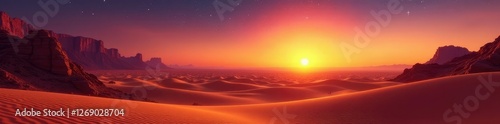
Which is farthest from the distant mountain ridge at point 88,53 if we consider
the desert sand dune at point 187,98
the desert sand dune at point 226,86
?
the desert sand dune at point 187,98

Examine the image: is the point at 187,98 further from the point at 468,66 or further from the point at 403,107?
the point at 468,66

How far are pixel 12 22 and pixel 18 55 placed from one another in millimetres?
137834

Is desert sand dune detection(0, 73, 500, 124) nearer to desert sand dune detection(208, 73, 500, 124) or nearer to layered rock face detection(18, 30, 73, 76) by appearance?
desert sand dune detection(208, 73, 500, 124)

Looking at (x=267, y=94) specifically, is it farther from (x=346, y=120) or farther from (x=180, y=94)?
(x=346, y=120)

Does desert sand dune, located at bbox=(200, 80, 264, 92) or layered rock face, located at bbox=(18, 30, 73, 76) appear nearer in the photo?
layered rock face, located at bbox=(18, 30, 73, 76)

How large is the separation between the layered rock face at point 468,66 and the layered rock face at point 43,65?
109ft

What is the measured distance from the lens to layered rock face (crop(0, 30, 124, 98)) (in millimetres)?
21453

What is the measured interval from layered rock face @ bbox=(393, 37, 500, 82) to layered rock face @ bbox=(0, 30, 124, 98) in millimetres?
33275

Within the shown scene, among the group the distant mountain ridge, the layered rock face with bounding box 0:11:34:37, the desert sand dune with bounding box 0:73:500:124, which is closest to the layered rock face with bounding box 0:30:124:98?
the desert sand dune with bounding box 0:73:500:124

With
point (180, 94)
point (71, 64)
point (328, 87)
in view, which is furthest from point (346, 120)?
point (328, 87)

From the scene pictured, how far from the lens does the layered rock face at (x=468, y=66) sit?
2844 cm

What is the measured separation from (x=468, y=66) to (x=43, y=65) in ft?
128

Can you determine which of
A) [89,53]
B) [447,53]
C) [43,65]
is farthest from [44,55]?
[89,53]

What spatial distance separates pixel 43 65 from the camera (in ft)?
76.1
